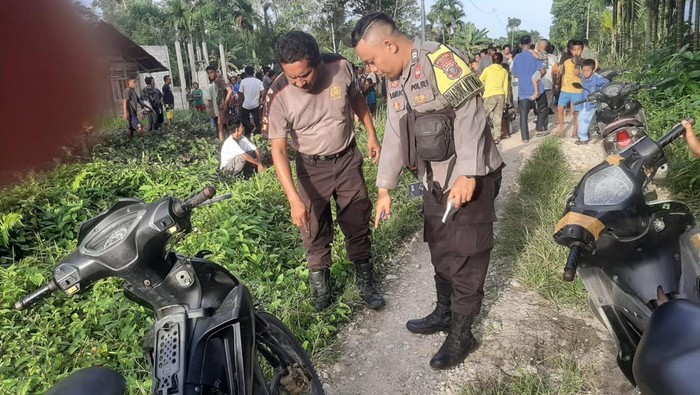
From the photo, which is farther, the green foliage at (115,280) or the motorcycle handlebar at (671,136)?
the green foliage at (115,280)

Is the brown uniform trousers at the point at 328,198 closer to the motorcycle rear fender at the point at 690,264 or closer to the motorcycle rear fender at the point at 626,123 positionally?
the motorcycle rear fender at the point at 690,264

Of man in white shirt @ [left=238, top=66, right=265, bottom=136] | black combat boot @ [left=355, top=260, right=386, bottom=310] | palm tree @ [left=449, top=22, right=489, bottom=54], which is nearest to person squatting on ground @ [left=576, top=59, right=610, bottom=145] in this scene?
black combat boot @ [left=355, top=260, right=386, bottom=310]

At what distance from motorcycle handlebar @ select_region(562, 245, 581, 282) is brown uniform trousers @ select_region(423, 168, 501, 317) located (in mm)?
750

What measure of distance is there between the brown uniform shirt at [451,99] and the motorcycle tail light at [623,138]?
7.89 ft

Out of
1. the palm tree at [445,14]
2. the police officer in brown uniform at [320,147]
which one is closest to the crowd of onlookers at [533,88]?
the police officer in brown uniform at [320,147]

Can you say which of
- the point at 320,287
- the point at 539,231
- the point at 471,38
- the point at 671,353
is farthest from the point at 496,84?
the point at 471,38

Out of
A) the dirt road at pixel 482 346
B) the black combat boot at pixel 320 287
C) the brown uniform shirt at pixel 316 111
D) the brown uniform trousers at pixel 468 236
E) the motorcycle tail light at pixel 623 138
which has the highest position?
the brown uniform shirt at pixel 316 111

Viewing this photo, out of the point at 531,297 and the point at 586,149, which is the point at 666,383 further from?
the point at 586,149

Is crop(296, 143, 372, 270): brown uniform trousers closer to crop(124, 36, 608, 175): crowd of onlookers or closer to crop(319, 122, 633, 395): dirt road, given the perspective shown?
crop(319, 122, 633, 395): dirt road

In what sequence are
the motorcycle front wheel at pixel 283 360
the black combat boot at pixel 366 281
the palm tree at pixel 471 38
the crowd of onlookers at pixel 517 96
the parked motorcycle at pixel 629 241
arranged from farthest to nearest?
the palm tree at pixel 471 38 < the crowd of onlookers at pixel 517 96 < the black combat boot at pixel 366 281 < the motorcycle front wheel at pixel 283 360 < the parked motorcycle at pixel 629 241

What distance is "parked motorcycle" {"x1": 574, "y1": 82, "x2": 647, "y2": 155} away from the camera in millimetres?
4230

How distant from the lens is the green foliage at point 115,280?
2.71 m

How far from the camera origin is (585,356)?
253cm

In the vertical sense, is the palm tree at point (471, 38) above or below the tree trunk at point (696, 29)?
above
